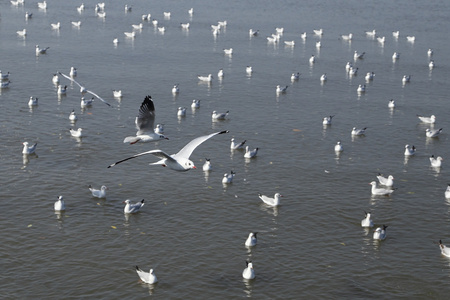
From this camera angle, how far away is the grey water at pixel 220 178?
3158 cm

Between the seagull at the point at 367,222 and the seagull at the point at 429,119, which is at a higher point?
the seagull at the point at 429,119

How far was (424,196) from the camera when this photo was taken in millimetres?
41500

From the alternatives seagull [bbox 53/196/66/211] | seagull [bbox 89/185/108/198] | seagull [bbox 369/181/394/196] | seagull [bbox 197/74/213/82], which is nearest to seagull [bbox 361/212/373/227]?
seagull [bbox 369/181/394/196]

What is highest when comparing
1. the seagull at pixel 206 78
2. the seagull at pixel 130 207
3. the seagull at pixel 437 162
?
the seagull at pixel 206 78

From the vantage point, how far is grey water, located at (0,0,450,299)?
104ft

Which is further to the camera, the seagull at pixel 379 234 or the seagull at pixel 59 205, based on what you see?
the seagull at pixel 59 205

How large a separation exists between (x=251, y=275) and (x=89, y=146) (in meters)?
20.6

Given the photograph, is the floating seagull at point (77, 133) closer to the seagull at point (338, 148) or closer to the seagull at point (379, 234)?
the seagull at point (338, 148)

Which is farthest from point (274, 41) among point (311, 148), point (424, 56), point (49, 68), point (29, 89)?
point (311, 148)

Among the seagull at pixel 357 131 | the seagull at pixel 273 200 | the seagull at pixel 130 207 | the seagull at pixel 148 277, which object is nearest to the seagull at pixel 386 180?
the seagull at pixel 273 200

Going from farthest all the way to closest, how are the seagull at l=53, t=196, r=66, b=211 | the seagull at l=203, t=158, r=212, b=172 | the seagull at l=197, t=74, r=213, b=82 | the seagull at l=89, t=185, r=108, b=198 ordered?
the seagull at l=197, t=74, r=213, b=82 < the seagull at l=203, t=158, r=212, b=172 < the seagull at l=89, t=185, r=108, b=198 < the seagull at l=53, t=196, r=66, b=211

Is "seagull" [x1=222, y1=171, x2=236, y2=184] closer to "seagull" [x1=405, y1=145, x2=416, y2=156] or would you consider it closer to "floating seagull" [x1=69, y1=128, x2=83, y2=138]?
"floating seagull" [x1=69, y1=128, x2=83, y2=138]

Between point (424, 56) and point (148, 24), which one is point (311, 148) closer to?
point (424, 56)

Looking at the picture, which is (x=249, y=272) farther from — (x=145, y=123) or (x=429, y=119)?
(x=429, y=119)
